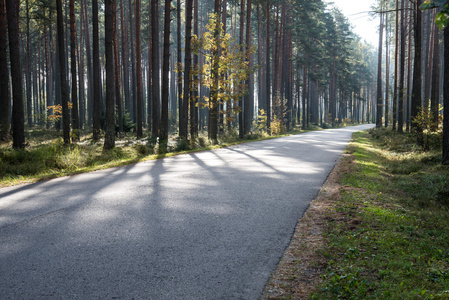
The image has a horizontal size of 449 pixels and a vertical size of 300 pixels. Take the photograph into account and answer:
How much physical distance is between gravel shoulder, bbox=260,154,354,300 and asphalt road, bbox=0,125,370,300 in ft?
0.36

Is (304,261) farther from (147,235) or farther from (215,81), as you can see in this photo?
(215,81)

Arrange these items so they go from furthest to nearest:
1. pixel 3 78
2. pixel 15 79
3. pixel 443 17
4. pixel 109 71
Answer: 1. pixel 109 71
2. pixel 3 78
3. pixel 15 79
4. pixel 443 17

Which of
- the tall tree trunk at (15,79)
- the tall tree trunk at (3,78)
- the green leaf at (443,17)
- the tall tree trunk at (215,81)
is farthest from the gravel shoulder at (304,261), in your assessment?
the tall tree trunk at (215,81)

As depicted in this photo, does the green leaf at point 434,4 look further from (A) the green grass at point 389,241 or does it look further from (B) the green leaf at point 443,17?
(A) the green grass at point 389,241

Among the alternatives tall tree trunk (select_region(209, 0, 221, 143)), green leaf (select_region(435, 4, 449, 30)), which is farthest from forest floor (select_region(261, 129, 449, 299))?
tall tree trunk (select_region(209, 0, 221, 143))

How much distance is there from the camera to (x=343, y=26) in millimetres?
61438

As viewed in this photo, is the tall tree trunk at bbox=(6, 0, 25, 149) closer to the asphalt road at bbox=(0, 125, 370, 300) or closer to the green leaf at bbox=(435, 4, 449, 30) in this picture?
the asphalt road at bbox=(0, 125, 370, 300)

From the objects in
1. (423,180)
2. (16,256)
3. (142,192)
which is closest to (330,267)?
(16,256)

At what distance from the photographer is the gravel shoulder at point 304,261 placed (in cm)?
301

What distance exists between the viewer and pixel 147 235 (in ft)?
13.8

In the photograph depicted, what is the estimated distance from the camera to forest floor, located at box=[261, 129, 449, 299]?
9.70ft

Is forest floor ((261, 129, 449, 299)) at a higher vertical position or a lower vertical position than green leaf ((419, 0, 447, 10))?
lower

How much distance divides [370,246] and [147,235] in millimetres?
2821

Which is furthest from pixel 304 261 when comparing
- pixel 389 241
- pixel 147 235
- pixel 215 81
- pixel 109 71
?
pixel 215 81
